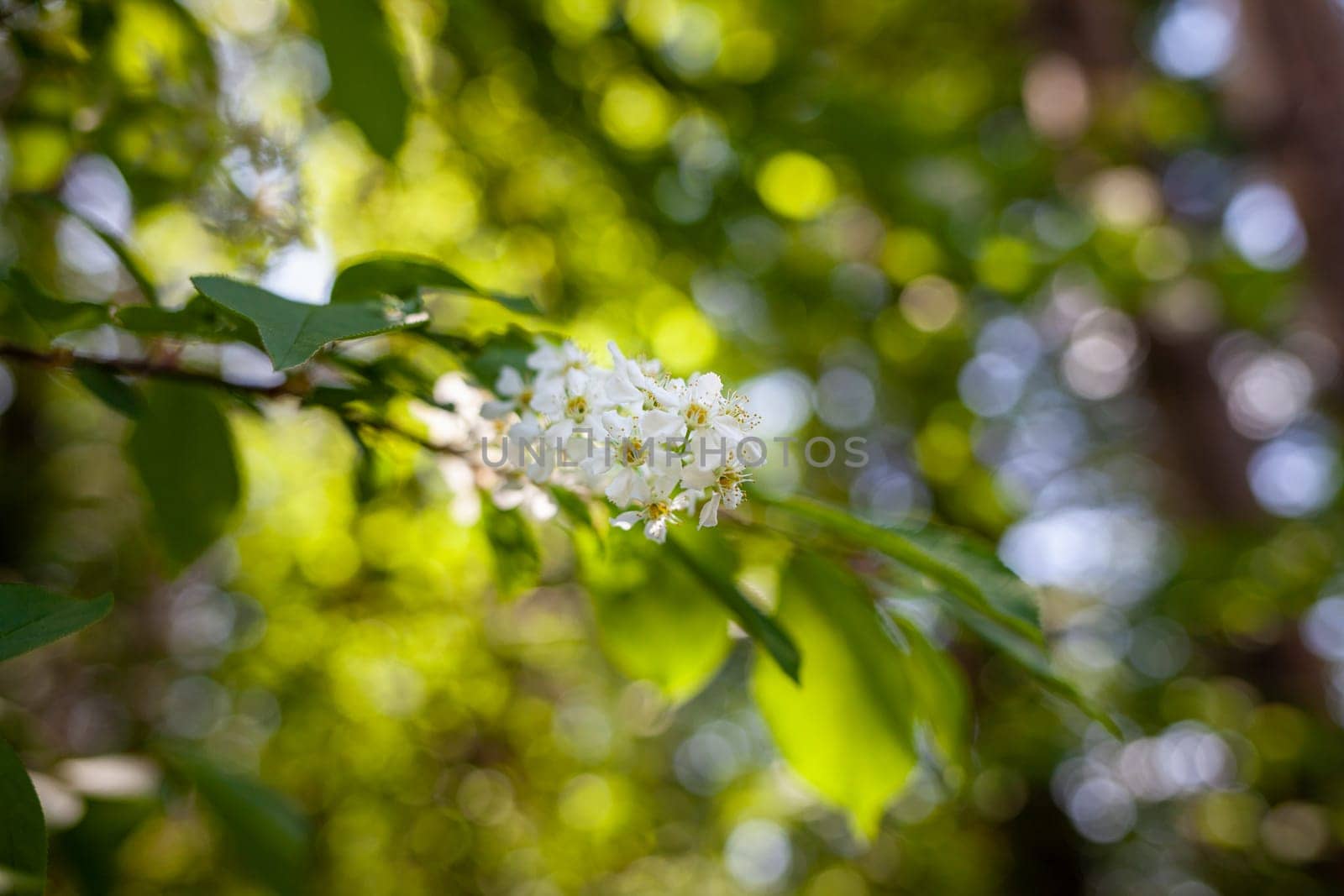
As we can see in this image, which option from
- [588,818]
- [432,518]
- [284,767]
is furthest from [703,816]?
[432,518]

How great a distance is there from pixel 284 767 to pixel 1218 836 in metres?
3.50

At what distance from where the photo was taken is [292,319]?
59 centimetres

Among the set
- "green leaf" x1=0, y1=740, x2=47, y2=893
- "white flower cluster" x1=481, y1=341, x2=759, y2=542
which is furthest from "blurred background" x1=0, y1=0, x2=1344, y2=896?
"green leaf" x1=0, y1=740, x2=47, y2=893

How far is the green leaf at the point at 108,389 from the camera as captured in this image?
0.80 meters

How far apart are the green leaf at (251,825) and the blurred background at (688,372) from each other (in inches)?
3.6

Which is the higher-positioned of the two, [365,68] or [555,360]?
[365,68]

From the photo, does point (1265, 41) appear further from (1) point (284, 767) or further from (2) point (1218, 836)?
(1) point (284, 767)

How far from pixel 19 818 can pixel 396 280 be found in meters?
0.44

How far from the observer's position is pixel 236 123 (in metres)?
1.29

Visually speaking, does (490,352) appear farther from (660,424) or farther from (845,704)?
(845,704)

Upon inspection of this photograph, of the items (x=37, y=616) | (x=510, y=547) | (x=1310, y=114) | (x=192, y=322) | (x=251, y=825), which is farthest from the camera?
(x=1310, y=114)

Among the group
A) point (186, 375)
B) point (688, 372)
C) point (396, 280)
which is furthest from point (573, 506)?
point (688, 372)

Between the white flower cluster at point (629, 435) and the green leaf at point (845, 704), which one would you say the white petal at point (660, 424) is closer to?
the white flower cluster at point (629, 435)

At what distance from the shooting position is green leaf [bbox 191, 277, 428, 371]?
21.1 inches
